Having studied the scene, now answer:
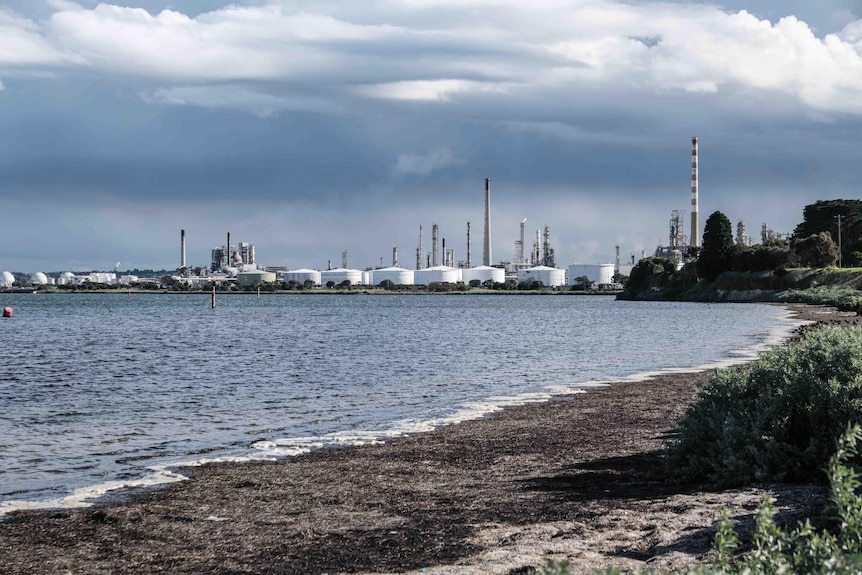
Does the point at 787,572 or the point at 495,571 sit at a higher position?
the point at 787,572

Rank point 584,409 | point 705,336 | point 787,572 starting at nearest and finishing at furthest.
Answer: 1. point 787,572
2. point 584,409
3. point 705,336

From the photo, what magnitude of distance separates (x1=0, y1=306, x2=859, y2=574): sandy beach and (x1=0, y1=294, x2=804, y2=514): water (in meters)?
1.89

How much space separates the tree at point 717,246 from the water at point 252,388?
108406 millimetres

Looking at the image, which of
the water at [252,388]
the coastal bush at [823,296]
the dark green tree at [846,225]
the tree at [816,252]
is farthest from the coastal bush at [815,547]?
the dark green tree at [846,225]

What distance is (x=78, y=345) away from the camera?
205 feet

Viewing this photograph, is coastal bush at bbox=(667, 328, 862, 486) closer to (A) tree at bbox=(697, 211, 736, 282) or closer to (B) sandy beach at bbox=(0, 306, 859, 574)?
(B) sandy beach at bbox=(0, 306, 859, 574)

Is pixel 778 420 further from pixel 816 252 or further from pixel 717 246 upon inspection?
pixel 717 246

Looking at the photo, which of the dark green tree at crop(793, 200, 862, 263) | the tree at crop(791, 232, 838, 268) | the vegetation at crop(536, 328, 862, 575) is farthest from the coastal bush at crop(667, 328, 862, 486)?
the dark green tree at crop(793, 200, 862, 263)

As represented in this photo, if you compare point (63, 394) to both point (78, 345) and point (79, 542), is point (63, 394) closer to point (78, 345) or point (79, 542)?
point (79, 542)

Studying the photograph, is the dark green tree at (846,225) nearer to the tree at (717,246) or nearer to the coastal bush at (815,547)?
the tree at (717,246)

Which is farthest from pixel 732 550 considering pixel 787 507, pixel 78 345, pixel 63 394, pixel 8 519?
pixel 78 345

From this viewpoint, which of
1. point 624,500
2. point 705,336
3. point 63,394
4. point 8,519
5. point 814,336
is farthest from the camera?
point 705,336

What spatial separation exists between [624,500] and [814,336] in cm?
503

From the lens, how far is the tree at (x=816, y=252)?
530 ft
